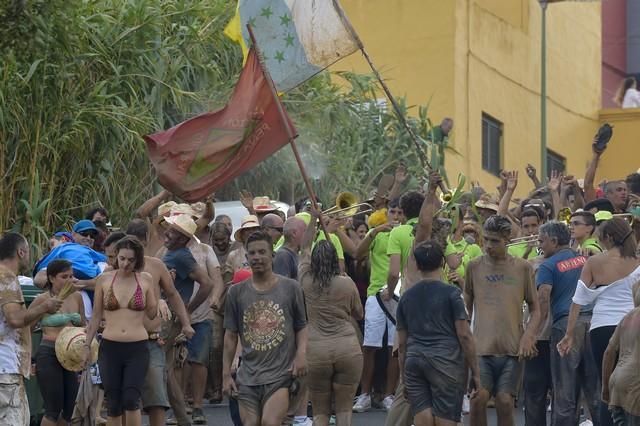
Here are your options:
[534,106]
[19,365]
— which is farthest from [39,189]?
[534,106]

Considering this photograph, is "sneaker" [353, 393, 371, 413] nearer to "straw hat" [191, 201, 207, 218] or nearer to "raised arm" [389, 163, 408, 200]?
"raised arm" [389, 163, 408, 200]

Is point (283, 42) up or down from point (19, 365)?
up

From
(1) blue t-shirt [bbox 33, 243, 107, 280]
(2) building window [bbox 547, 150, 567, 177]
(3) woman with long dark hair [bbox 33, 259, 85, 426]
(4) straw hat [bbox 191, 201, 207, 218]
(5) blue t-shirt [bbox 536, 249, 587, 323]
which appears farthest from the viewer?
(2) building window [bbox 547, 150, 567, 177]

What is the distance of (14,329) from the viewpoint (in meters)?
13.3

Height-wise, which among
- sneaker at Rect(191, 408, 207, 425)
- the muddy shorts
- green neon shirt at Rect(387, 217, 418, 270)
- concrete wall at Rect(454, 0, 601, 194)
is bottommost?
sneaker at Rect(191, 408, 207, 425)

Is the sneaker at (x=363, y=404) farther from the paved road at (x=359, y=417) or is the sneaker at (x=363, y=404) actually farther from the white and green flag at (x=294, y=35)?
the white and green flag at (x=294, y=35)

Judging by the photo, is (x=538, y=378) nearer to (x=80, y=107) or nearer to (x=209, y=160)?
(x=209, y=160)

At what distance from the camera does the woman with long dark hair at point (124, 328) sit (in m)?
13.9

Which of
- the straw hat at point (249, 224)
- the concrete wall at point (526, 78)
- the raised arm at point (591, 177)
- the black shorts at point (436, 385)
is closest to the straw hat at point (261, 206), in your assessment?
the straw hat at point (249, 224)

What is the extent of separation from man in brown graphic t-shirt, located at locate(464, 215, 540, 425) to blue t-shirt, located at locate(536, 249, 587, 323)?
1.17ft

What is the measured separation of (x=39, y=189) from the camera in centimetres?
1917

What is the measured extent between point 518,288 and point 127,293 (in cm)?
309

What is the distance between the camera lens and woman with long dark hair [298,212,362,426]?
14.1 m

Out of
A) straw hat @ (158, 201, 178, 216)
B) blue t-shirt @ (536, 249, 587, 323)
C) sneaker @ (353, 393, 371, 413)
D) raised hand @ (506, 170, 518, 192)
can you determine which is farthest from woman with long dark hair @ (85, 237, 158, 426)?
raised hand @ (506, 170, 518, 192)
